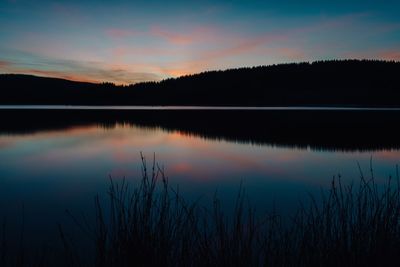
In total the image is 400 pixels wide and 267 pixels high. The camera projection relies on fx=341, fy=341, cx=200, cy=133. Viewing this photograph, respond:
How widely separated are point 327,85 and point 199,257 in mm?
132044

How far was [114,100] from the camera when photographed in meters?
168

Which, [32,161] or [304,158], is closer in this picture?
[32,161]

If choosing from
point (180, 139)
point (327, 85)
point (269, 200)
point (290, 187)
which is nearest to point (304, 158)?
point (290, 187)

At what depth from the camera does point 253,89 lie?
465ft

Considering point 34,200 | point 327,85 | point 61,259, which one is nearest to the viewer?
point 61,259

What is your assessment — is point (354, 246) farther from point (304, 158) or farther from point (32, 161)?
point (32, 161)

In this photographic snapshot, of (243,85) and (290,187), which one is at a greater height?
(243,85)

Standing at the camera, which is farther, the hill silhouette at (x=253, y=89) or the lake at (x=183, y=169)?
the hill silhouette at (x=253, y=89)

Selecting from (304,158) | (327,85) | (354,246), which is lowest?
(304,158)

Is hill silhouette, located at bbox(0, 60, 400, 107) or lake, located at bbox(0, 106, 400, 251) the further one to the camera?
hill silhouette, located at bbox(0, 60, 400, 107)

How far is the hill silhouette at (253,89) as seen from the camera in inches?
4796

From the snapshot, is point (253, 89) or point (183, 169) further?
point (253, 89)

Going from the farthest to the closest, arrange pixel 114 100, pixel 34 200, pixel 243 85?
pixel 114 100 → pixel 243 85 → pixel 34 200

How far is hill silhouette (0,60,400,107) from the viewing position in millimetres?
121812
